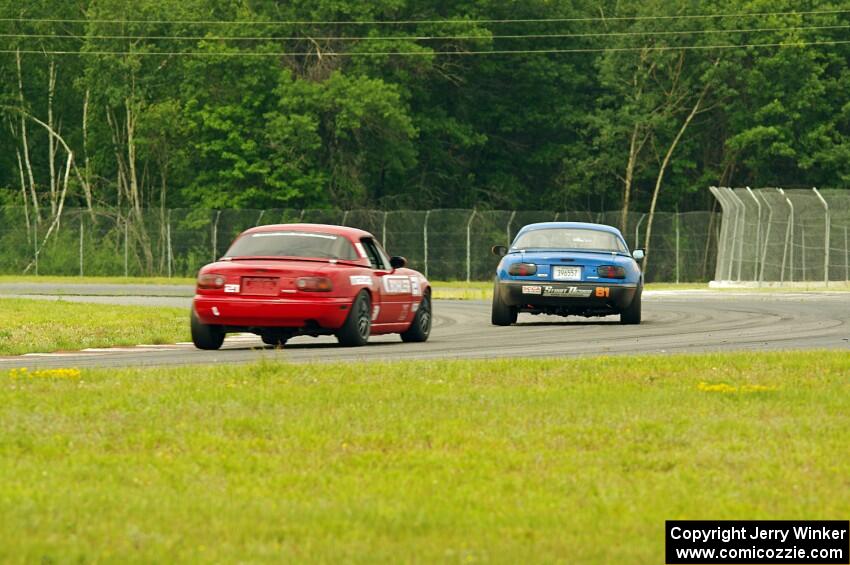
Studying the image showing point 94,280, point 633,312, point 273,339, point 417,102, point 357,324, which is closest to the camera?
point 357,324

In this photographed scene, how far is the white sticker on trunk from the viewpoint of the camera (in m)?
19.3

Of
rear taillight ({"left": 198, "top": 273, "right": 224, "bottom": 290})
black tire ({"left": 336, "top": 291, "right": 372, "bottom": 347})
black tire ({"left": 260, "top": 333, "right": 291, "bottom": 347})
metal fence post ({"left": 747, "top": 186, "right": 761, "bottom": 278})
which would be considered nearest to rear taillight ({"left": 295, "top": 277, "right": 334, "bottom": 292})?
black tire ({"left": 336, "top": 291, "right": 372, "bottom": 347})

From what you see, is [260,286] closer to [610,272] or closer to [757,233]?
[610,272]

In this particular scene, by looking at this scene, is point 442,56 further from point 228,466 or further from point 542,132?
point 228,466

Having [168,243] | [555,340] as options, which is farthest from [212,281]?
[168,243]

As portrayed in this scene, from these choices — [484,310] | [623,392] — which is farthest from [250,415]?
[484,310]

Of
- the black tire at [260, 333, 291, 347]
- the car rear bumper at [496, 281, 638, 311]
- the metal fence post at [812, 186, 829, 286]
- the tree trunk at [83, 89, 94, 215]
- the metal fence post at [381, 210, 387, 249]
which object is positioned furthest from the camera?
the tree trunk at [83, 89, 94, 215]

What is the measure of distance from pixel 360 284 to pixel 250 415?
8032mm

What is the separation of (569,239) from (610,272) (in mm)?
1421

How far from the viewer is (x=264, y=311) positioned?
17.6 m

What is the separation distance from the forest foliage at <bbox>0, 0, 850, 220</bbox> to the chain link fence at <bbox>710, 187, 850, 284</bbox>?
19491 mm

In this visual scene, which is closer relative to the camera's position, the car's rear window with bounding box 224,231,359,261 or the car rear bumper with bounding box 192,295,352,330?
the car rear bumper with bounding box 192,295,352,330

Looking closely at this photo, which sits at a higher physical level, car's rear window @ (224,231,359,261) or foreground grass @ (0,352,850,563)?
foreground grass @ (0,352,850,563)

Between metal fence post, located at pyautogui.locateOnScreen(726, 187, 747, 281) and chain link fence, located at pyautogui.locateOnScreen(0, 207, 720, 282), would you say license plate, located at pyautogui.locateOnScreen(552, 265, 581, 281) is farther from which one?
chain link fence, located at pyautogui.locateOnScreen(0, 207, 720, 282)
